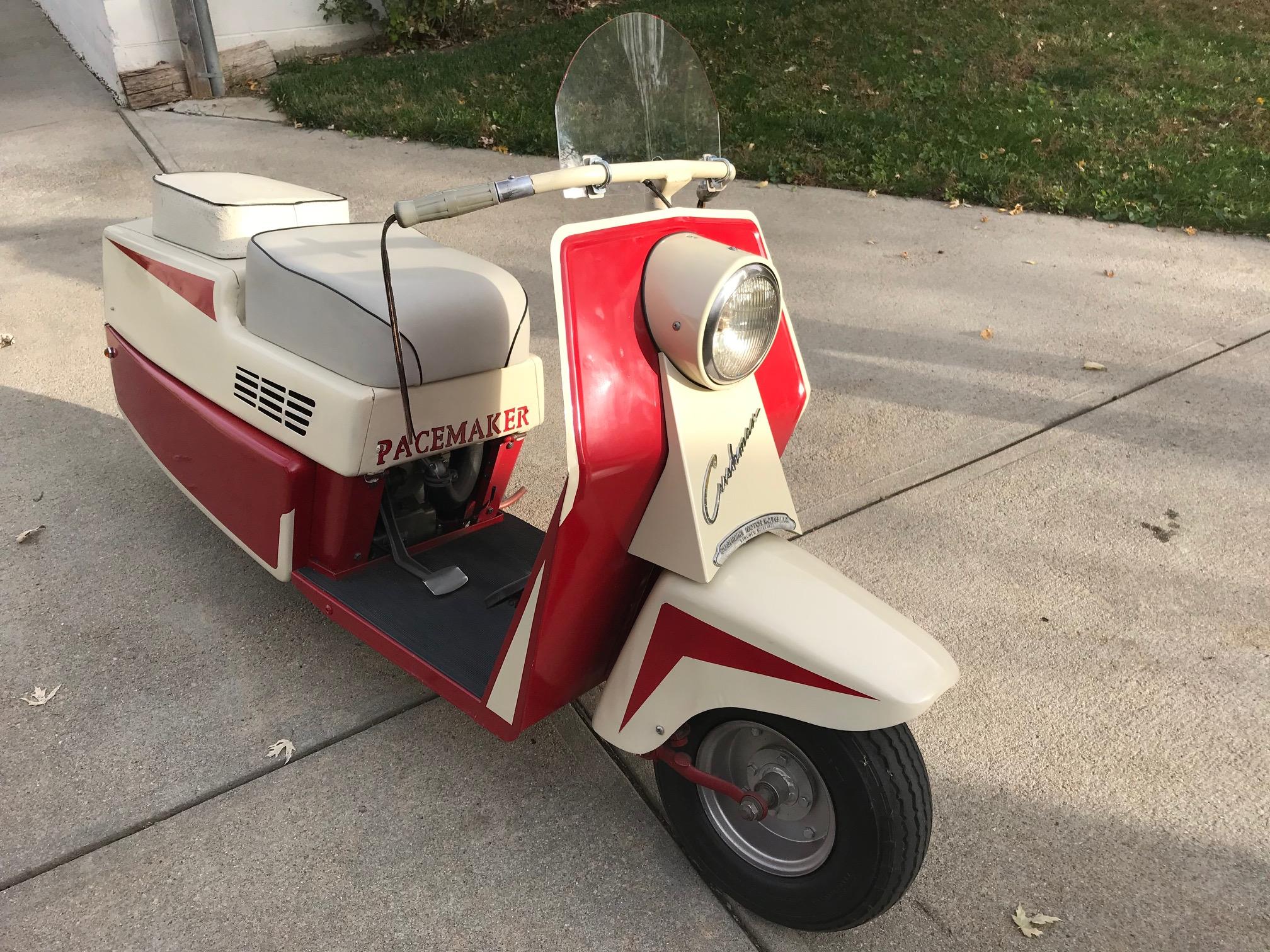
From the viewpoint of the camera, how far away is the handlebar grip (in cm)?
154

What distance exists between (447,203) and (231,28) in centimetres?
765

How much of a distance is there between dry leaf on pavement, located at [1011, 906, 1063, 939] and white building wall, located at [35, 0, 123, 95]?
791 cm

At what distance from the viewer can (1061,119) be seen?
6805 millimetres

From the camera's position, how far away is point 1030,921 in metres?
1.87

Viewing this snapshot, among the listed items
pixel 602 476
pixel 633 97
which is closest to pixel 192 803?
pixel 602 476

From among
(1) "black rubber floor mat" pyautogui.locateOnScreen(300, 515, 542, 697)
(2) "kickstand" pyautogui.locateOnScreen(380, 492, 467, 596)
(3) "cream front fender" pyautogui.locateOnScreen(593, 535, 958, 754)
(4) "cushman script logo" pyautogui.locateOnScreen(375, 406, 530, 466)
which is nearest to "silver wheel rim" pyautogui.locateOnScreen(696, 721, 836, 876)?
(3) "cream front fender" pyautogui.locateOnScreen(593, 535, 958, 754)

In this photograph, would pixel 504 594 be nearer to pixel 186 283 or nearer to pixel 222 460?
pixel 222 460

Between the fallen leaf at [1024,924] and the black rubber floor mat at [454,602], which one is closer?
the fallen leaf at [1024,924]

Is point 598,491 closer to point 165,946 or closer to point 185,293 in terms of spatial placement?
point 165,946

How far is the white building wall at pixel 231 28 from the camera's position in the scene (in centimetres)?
711

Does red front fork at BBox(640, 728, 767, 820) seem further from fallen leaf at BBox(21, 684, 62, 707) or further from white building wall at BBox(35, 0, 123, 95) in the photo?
white building wall at BBox(35, 0, 123, 95)

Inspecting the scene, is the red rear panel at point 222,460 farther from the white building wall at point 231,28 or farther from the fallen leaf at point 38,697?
the white building wall at point 231,28

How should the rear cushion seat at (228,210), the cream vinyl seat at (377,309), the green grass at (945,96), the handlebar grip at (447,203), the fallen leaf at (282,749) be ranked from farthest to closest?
the green grass at (945,96) < the rear cushion seat at (228,210) < the fallen leaf at (282,749) < the cream vinyl seat at (377,309) < the handlebar grip at (447,203)

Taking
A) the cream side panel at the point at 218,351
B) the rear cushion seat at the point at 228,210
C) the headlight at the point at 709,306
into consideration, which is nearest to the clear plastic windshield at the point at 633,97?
the headlight at the point at 709,306
